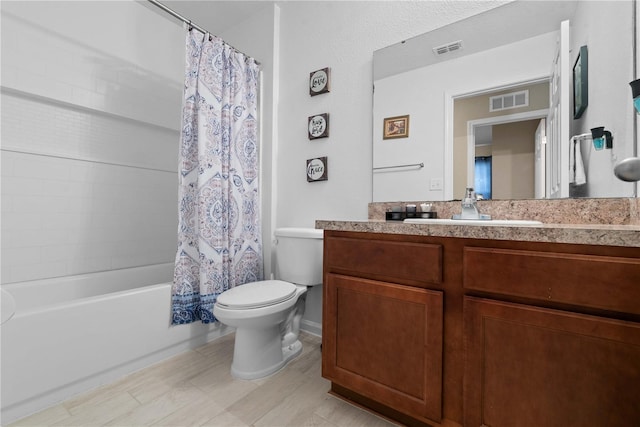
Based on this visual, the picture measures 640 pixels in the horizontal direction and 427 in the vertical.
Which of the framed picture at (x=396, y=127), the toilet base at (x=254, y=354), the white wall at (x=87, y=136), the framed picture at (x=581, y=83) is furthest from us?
the white wall at (x=87, y=136)

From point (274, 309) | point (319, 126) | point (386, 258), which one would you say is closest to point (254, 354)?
point (274, 309)

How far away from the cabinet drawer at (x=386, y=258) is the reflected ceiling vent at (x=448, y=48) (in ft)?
3.88

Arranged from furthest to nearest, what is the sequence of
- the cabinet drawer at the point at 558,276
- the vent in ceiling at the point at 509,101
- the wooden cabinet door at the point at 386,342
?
the vent in ceiling at the point at 509,101
the wooden cabinet door at the point at 386,342
the cabinet drawer at the point at 558,276

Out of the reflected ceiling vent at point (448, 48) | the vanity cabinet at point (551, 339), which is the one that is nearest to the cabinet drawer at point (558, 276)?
the vanity cabinet at point (551, 339)

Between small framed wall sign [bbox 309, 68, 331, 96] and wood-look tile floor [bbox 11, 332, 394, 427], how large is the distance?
1824 millimetres

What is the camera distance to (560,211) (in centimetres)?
125

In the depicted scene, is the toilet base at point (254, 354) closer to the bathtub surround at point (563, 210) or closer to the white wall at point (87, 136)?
the bathtub surround at point (563, 210)

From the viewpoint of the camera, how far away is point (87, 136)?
210 cm

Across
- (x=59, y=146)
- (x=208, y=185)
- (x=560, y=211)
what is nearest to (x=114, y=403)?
(x=208, y=185)

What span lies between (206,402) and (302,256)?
2.98ft

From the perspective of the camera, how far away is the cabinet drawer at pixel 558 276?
0.70 meters

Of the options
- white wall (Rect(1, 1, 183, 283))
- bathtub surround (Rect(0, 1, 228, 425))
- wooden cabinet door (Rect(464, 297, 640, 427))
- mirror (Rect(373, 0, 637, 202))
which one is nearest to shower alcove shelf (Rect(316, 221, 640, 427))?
wooden cabinet door (Rect(464, 297, 640, 427))

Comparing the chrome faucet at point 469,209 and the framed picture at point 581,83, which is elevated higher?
the framed picture at point 581,83

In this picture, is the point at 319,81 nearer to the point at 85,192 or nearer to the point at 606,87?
the point at 606,87
